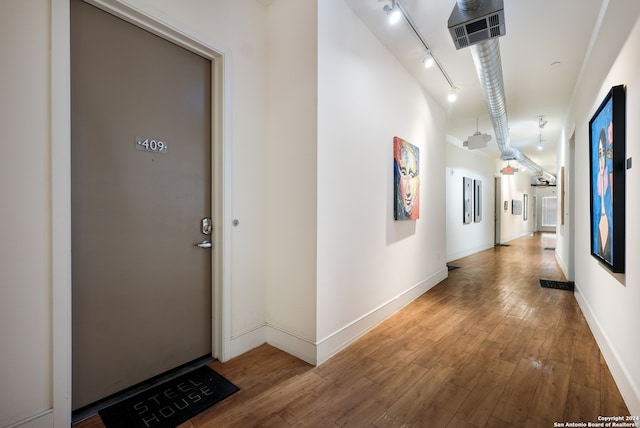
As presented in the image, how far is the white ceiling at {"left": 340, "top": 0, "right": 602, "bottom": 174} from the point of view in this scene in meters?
2.64

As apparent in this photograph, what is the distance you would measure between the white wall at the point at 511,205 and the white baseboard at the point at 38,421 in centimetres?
1191

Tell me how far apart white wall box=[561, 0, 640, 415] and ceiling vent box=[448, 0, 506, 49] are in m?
0.76

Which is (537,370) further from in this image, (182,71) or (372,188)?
(182,71)

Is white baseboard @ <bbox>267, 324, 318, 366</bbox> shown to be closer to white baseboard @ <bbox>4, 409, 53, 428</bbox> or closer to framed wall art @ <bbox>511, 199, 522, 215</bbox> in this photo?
white baseboard @ <bbox>4, 409, 53, 428</bbox>

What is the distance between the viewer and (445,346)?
103 inches

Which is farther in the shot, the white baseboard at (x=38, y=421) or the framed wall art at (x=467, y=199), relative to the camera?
the framed wall art at (x=467, y=199)

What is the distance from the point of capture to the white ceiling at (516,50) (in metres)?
2.64

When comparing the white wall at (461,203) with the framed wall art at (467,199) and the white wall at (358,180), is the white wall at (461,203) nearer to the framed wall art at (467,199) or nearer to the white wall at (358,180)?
the framed wall art at (467,199)

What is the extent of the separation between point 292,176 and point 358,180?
708 mm

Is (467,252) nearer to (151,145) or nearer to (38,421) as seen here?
(151,145)

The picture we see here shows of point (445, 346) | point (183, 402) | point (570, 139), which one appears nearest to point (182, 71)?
point (183, 402)

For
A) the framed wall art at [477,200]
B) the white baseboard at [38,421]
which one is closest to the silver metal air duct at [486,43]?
the white baseboard at [38,421]

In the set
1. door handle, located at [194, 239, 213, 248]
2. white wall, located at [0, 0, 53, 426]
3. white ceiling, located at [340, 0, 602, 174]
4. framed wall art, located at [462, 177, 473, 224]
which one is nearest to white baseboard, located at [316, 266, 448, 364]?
door handle, located at [194, 239, 213, 248]

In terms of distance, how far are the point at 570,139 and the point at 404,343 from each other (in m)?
4.82
